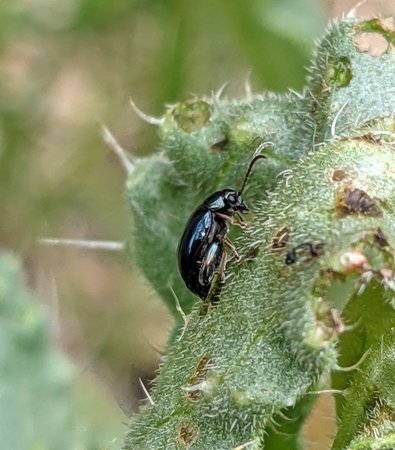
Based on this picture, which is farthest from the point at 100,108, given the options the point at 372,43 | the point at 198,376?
the point at 198,376

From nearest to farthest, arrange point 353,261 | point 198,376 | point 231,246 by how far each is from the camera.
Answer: point 353,261
point 198,376
point 231,246

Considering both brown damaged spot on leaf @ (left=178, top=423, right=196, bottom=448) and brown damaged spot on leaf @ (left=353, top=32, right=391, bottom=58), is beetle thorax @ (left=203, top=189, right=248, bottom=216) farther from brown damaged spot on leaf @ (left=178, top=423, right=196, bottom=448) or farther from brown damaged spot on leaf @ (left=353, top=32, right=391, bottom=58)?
brown damaged spot on leaf @ (left=178, top=423, right=196, bottom=448)

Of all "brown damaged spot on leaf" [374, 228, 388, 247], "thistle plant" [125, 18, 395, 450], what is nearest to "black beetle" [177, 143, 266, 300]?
"thistle plant" [125, 18, 395, 450]

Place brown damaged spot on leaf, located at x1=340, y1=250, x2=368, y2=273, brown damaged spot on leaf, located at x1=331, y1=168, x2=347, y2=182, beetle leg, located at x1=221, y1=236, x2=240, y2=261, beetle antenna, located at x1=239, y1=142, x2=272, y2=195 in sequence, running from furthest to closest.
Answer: beetle antenna, located at x1=239, y1=142, x2=272, y2=195, beetle leg, located at x1=221, y1=236, x2=240, y2=261, brown damaged spot on leaf, located at x1=331, y1=168, x2=347, y2=182, brown damaged spot on leaf, located at x1=340, y1=250, x2=368, y2=273

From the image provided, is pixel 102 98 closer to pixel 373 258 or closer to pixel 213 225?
pixel 213 225

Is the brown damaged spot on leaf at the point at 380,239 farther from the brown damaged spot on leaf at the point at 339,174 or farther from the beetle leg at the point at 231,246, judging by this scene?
the beetle leg at the point at 231,246

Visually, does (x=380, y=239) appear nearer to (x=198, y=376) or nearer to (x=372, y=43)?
(x=198, y=376)
